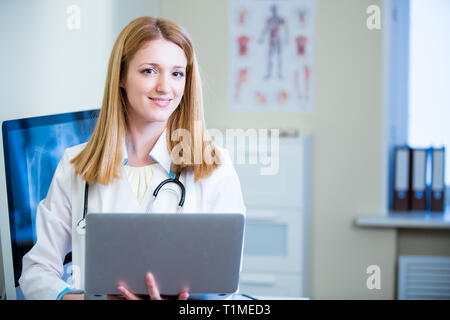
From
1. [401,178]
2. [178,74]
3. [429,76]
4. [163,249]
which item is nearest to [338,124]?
[429,76]

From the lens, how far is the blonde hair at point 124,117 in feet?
3.54

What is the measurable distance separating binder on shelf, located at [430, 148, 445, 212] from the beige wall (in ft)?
0.70

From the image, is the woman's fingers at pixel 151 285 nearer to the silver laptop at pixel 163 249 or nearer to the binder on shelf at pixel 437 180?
the silver laptop at pixel 163 249

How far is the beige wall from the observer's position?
1484 millimetres

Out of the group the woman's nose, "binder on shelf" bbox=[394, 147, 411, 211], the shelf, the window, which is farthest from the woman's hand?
"binder on shelf" bbox=[394, 147, 411, 211]

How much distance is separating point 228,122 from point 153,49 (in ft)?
2.02

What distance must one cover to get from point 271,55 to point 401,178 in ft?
2.59

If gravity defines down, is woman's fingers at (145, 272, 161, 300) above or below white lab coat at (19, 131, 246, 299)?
below

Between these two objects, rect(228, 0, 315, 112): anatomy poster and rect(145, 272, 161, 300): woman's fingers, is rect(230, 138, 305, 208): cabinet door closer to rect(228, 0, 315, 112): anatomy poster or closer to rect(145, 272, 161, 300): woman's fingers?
rect(228, 0, 315, 112): anatomy poster

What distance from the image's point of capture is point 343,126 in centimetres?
169

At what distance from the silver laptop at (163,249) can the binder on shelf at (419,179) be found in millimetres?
1219

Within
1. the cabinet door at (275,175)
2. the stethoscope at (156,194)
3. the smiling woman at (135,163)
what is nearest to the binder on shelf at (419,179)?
the cabinet door at (275,175)

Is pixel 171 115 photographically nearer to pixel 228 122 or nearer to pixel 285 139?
pixel 228 122
